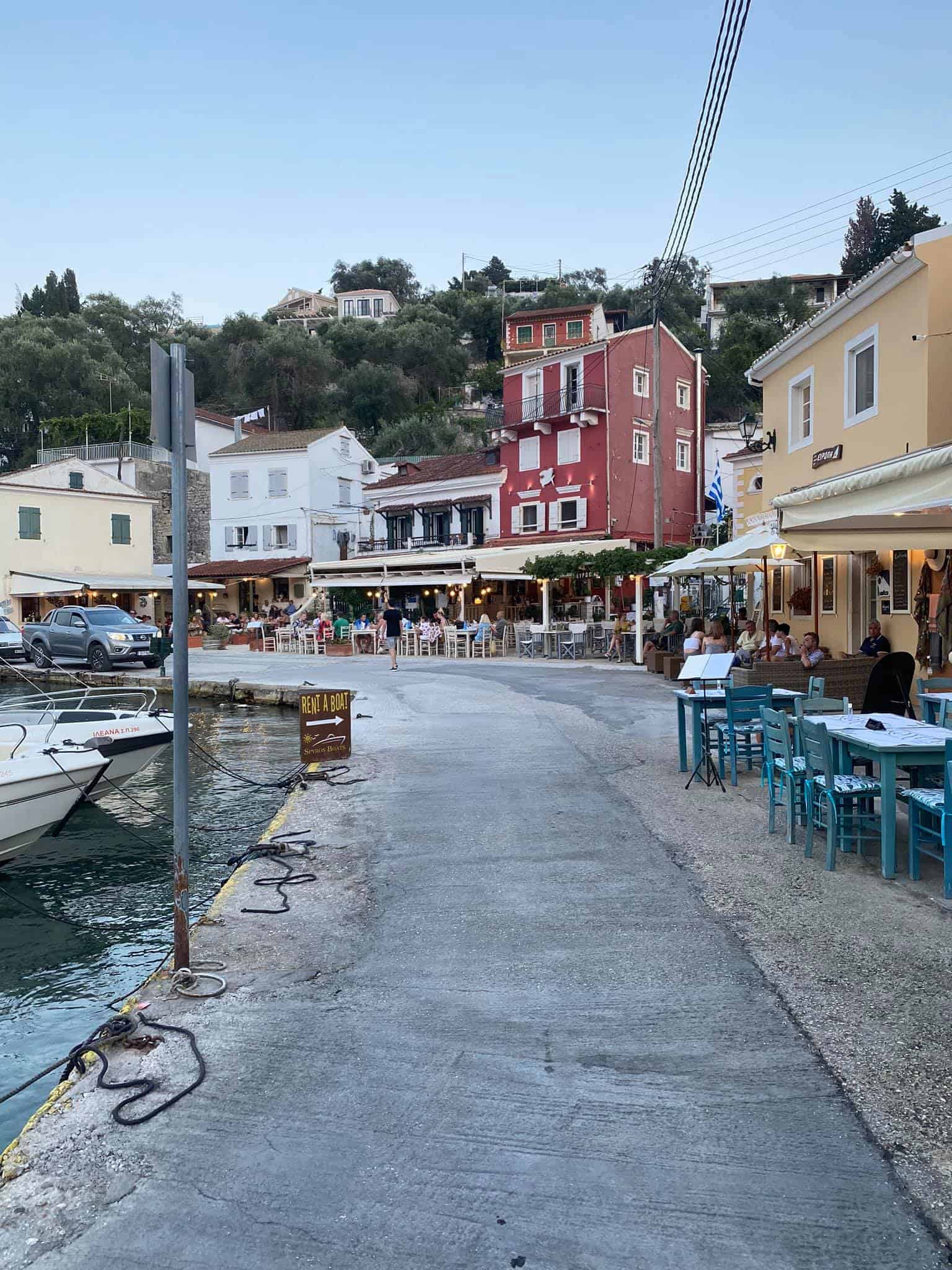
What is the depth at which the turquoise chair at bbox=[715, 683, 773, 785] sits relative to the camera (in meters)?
8.79

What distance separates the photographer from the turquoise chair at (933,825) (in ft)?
17.9

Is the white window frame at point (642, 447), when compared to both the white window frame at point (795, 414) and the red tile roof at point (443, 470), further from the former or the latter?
the white window frame at point (795, 414)

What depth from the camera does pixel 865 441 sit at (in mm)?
14156

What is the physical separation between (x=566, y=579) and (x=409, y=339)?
36115 millimetres

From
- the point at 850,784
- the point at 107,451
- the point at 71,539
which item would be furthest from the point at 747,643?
the point at 107,451

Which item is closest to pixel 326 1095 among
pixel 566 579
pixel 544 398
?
pixel 566 579

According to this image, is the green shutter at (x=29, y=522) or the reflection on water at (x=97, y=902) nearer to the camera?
the reflection on water at (x=97, y=902)

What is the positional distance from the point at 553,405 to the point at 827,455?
23.0m

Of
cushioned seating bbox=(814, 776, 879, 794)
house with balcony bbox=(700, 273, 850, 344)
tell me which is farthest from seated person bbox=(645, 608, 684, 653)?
house with balcony bbox=(700, 273, 850, 344)

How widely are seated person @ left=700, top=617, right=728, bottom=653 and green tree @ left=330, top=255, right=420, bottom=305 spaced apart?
92.5 metres

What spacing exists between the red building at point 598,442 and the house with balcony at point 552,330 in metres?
5.84

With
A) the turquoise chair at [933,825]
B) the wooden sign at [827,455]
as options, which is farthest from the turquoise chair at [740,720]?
the wooden sign at [827,455]

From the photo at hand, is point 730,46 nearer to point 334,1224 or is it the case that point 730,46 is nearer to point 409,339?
point 334,1224

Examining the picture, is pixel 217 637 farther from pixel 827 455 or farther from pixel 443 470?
pixel 827 455
